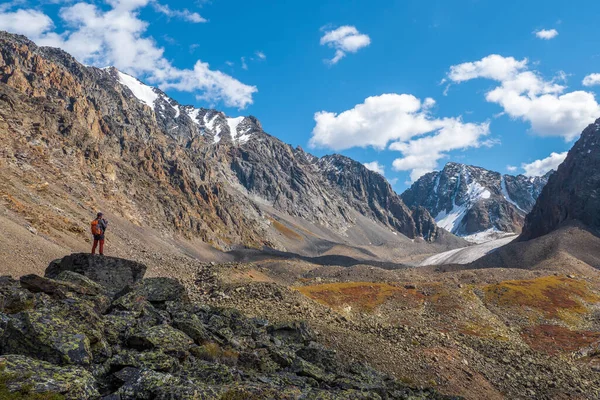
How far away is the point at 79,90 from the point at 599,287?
205476mm

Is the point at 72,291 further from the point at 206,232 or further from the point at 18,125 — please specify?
the point at 206,232

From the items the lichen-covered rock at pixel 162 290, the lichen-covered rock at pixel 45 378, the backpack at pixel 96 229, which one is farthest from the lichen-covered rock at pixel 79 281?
the lichen-covered rock at pixel 45 378

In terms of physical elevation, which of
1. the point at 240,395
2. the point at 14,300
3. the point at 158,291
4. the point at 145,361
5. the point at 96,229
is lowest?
the point at 240,395

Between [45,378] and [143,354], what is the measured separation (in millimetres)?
3530

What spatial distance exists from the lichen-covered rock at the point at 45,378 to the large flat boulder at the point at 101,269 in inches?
600

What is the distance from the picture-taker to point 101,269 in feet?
79.4

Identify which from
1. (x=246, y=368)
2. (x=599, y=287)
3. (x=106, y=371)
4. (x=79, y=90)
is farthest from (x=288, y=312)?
(x=79, y=90)

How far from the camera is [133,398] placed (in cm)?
917

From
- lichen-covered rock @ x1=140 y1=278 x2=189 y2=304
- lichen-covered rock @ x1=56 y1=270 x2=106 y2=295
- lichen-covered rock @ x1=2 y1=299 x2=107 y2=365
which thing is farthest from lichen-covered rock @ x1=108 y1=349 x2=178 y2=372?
lichen-covered rock @ x1=140 y1=278 x2=189 y2=304

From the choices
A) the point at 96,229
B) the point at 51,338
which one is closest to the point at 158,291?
the point at 96,229

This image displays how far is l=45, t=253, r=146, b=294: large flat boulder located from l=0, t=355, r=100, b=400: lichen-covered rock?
15241mm

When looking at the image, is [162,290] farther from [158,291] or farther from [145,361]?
[145,361]

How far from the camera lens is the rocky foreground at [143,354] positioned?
9.09 m

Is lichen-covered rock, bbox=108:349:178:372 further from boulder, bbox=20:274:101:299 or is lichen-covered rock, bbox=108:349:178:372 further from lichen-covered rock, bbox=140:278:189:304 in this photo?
lichen-covered rock, bbox=140:278:189:304
